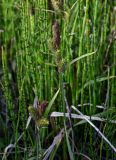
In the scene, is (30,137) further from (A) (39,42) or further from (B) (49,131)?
(A) (39,42)

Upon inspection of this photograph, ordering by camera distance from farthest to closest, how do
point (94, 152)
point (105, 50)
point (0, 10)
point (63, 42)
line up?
1. point (0, 10)
2. point (105, 50)
3. point (63, 42)
4. point (94, 152)

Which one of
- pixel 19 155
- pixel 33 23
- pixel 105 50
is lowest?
pixel 19 155

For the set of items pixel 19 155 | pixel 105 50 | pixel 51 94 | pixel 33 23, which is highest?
pixel 33 23

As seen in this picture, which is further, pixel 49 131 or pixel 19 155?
pixel 49 131

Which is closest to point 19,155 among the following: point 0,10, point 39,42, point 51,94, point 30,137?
point 30,137

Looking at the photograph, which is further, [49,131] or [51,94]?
[49,131]

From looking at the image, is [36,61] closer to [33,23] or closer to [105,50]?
[33,23]

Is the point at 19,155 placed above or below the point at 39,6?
below

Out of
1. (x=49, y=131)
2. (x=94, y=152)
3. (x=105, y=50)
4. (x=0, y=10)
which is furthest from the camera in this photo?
(x=0, y=10)

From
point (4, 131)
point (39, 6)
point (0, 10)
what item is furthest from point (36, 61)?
point (0, 10)
